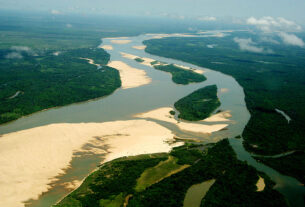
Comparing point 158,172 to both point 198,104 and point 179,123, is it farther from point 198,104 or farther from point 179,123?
point 198,104

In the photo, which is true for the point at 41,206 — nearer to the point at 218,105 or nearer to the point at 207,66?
the point at 218,105

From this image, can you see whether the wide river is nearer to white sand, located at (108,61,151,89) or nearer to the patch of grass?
white sand, located at (108,61,151,89)

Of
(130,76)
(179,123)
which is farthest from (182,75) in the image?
(179,123)

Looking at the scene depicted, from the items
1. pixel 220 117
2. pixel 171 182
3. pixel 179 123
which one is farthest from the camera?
pixel 220 117

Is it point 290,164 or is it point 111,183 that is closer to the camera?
point 111,183

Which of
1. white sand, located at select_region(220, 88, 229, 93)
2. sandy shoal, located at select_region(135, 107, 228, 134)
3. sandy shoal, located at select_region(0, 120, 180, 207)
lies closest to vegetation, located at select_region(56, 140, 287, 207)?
sandy shoal, located at select_region(0, 120, 180, 207)

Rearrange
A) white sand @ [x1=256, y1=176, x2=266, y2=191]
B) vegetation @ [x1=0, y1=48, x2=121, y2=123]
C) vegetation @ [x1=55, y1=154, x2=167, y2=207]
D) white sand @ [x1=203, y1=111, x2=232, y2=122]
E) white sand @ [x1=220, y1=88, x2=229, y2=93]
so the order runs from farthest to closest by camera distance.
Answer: white sand @ [x1=220, y1=88, x2=229, y2=93], vegetation @ [x1=0, y1=48, x2=121, y2=123], white sand @ [x1=203, y1=111, x2=232, y2=122], white sand @ [x1=256, y1=176, x2=266, y2=191], vegetation @ [x1=55, y1=154, x2=167, y2=207]

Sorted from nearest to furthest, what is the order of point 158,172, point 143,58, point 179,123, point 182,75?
point 158,172 → point 179,123 → point 182,75 → point 143,58
